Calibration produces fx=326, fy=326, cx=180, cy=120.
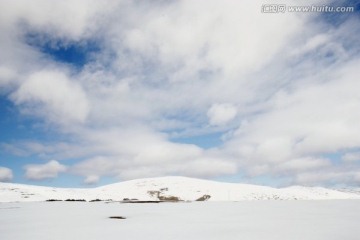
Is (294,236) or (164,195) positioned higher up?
(164,195)

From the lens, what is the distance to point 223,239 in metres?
14.2

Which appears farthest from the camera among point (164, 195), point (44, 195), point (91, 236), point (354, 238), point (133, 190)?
point (133, 190)

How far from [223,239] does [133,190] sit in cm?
8582

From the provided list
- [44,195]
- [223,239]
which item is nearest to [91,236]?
[223,239]

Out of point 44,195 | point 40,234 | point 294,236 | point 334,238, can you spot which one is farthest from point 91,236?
point 44,195

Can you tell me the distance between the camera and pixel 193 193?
90062mm

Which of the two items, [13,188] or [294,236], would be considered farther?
[13,188]

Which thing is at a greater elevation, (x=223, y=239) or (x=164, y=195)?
(x=164, y=195)

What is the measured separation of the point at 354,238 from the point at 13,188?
81568mm

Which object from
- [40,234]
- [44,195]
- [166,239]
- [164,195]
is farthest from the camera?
[164,195]

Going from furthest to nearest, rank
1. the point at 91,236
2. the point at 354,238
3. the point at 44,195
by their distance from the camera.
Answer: the point at 44,195 → the point at 91,236 → the point at 354,238

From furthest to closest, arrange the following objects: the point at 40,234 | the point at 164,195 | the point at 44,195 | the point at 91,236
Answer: the point at 164,195 < the point at 44,195 < the point at 40,234 < the point at 91,236

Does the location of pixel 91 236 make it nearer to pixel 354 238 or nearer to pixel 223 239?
pixel 223 239

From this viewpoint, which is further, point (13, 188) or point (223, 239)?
point (13, 188)
